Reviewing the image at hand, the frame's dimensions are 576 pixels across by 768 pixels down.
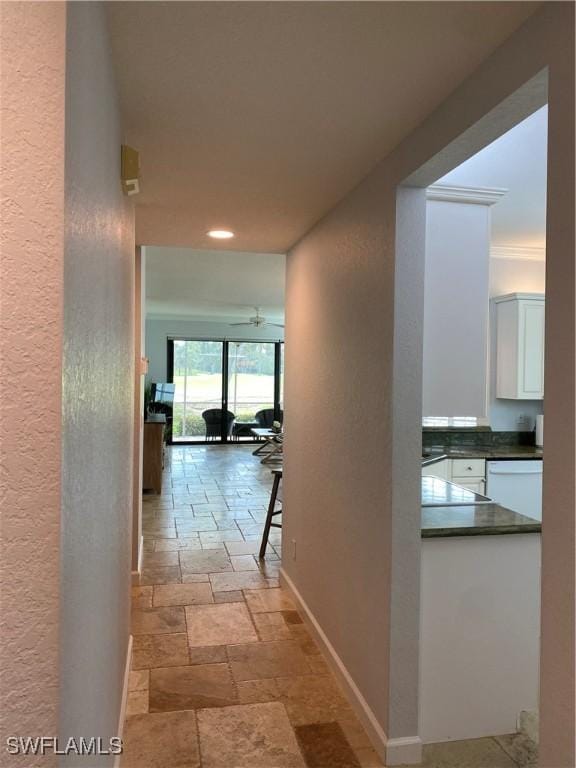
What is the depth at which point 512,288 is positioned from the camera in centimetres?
482

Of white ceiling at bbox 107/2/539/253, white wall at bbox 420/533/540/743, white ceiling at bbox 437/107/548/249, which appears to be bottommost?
white wall at bbox 420/533/540/743

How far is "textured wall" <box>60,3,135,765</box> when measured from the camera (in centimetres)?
91

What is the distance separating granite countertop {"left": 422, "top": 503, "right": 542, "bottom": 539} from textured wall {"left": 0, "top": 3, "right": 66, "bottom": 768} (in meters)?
1.61

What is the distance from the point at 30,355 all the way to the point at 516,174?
3.10 meters

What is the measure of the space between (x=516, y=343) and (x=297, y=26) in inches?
146

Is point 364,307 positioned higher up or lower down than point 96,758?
higher up

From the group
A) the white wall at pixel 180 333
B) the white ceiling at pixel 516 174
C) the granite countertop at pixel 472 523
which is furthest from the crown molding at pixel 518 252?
the white wall at pixel 180 333

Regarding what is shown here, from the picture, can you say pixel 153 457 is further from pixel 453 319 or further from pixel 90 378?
pixel 90 378

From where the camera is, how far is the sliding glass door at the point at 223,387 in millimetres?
11453

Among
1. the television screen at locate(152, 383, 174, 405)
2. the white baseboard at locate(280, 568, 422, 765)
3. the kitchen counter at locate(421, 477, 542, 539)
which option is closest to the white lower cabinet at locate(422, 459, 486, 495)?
the kitchen counter at locate(421, 477, 542, 539)

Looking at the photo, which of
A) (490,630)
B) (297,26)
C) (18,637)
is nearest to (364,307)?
(297,26)

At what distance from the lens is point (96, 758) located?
4.44ft

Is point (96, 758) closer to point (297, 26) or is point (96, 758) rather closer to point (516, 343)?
point (297, 26)

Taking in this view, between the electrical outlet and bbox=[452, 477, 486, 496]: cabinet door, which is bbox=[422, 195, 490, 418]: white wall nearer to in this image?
bbox=[452, 477, 486, 496]: cabinet door
